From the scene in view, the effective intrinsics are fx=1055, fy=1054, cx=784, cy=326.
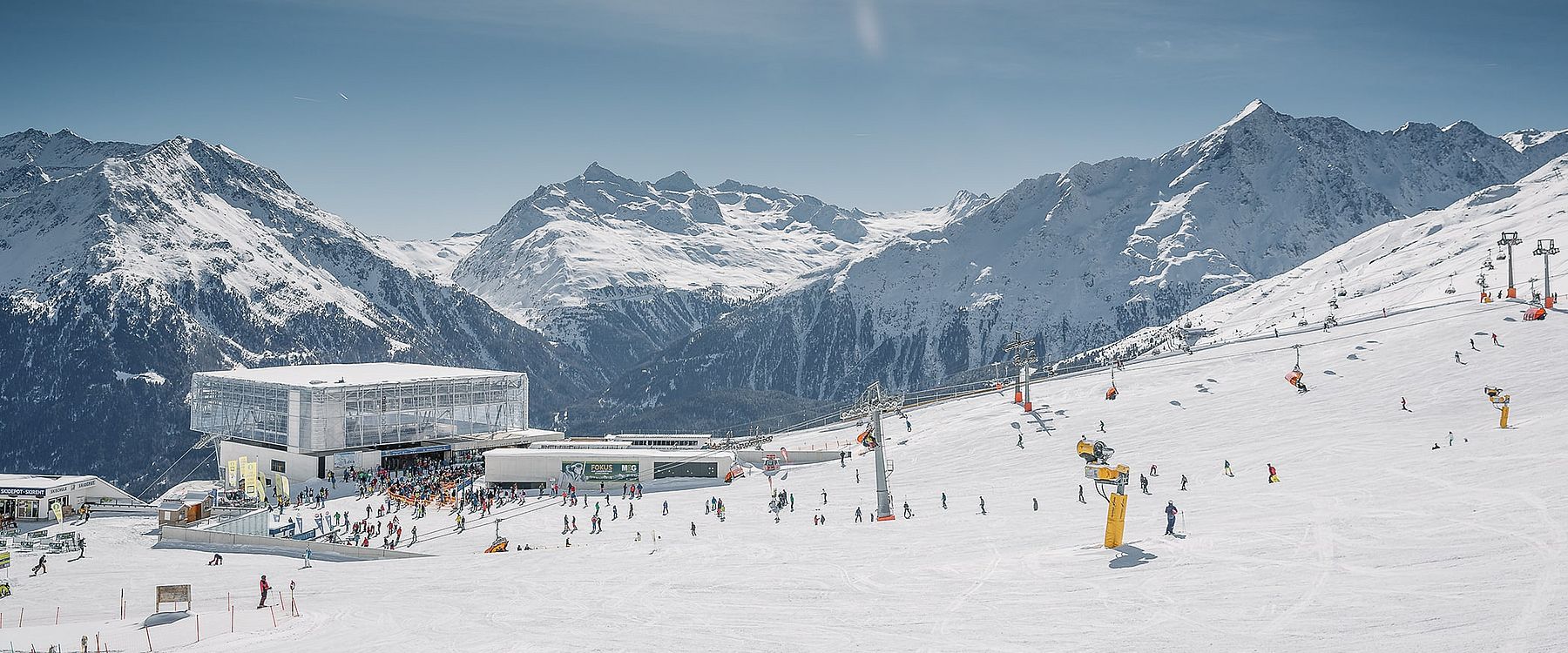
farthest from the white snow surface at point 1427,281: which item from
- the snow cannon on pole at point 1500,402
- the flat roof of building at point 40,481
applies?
the flat roof of building at point 40,481

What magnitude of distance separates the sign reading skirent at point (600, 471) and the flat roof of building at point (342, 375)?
29.8 m

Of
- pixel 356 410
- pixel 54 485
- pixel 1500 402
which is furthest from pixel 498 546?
pixel 1500 402

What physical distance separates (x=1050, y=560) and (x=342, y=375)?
278 feet

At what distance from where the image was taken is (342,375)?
103 metres

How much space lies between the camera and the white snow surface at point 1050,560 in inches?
1058

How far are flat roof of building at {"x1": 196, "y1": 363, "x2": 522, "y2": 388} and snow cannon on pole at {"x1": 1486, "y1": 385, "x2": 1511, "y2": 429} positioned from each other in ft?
262

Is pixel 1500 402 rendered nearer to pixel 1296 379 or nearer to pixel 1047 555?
pixel 1296 379

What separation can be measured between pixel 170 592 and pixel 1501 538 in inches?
1692

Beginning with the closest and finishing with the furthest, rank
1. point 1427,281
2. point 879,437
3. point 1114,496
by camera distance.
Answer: point 1114,496 < point 879,437 < point 1427,281

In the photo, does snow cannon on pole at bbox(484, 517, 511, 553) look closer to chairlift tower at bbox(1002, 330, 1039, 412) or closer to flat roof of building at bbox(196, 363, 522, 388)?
chairlift tower at bbox(1002, 330, 1039, 412)

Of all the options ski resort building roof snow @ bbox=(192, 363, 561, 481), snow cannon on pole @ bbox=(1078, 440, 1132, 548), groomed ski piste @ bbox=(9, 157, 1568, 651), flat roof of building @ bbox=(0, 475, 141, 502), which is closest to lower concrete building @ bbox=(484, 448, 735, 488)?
groomed ski piste @ bbox=(9, 157, 1568, 651)

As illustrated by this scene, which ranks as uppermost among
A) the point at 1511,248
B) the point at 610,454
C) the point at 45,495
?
the point at 1511,248

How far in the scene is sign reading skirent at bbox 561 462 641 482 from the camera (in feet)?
242

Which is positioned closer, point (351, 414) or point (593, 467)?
point (593, 467)
